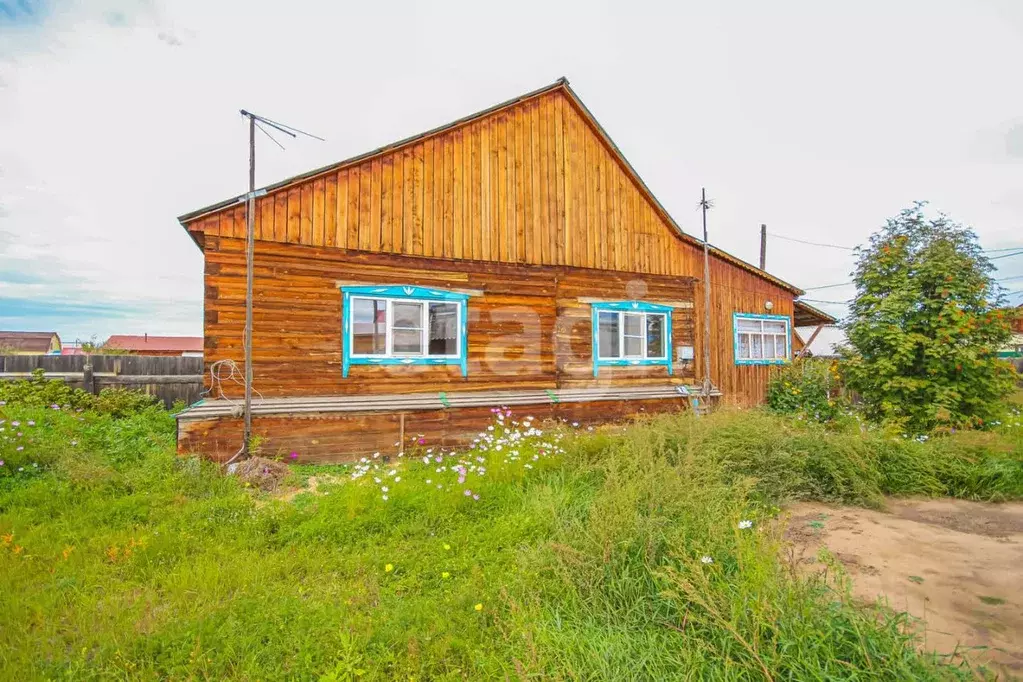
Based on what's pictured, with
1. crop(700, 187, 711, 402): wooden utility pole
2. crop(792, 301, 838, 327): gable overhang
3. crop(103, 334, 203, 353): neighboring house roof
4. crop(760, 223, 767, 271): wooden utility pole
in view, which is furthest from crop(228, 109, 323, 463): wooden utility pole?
crop(103, 334, 203, 353): neighboring house roof

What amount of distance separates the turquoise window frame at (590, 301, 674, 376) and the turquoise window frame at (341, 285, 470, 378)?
3095mm

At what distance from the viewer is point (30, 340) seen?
125 ft

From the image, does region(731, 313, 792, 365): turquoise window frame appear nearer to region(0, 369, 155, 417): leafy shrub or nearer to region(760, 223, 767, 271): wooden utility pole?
region(760, 223, 767, 271): wooden utility pole

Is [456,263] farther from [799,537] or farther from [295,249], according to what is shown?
[799,537]

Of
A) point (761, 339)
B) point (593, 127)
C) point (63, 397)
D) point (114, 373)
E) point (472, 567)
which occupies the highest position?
point (593, 127)

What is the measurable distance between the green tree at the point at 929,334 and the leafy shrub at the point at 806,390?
235 cm

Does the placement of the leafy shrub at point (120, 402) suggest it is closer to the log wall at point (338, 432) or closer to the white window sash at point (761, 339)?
the log wall at point (338, 432)

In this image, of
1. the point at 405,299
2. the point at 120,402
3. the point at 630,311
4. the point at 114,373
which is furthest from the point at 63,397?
the point at 630,311

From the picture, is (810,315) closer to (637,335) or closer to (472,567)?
(637,335)

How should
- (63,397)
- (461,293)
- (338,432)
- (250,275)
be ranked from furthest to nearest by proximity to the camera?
(63,397) < (461,293) < (338,432) < (250,275)

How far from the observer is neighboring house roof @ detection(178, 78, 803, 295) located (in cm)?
825

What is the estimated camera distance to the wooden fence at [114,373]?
11336mm

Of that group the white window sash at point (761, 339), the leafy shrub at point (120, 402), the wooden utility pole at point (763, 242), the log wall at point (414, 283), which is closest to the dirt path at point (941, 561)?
the log wall at point (414, 283)

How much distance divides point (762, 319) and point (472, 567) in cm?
1261
